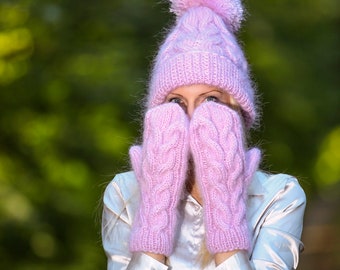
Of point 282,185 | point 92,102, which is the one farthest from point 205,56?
point 92,102

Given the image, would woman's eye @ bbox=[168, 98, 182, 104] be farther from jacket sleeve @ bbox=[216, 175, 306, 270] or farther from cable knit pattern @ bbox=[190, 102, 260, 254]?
jacket sleeve @ bbox=[216, 175, 306, 270]

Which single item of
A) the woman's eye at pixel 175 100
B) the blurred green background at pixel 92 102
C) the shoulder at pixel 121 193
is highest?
the woman's eye at pixel 175 100

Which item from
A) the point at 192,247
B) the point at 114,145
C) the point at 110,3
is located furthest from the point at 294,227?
the point at 114,145

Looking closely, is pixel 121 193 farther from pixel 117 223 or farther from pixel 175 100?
pixel 175 100

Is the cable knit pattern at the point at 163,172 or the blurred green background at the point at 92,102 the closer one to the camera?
the cable knit pattern at the point at 163,172

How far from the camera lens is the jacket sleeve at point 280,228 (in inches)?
166

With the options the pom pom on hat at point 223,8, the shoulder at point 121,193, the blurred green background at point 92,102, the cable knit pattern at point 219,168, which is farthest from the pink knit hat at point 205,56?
the blurred green background at point 92,102

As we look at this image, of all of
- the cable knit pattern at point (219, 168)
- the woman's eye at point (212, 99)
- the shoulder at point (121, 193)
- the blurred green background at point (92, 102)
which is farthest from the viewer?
the blurred green background at point (92, 102)

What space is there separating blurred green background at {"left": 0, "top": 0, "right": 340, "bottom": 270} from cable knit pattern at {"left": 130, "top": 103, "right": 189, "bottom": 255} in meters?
2.78

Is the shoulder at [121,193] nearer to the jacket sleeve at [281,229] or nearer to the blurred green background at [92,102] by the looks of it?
the jacket sleeve at [281,229]

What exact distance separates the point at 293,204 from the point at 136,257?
0.59m

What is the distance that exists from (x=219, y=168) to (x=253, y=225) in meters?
0.27

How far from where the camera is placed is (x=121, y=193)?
175 inches

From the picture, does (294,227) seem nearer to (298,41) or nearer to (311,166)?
(298,41)
